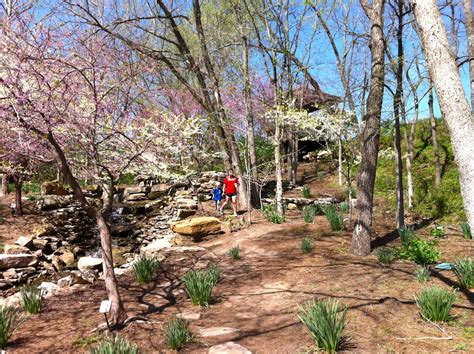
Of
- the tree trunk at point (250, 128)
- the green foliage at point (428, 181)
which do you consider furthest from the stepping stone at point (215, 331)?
the tree trunk at point (250, 128)

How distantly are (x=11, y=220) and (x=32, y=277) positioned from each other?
5.25 metres

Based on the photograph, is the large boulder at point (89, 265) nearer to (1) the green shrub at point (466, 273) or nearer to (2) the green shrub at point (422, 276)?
(2) the green shrub at point (422, 276)

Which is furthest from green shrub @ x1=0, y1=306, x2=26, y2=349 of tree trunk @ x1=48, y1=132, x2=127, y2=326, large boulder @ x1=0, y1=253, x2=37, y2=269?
large boulder @ x1=0, y1=253, x2=37, y2=269

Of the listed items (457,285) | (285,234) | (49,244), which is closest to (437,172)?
(285,234)

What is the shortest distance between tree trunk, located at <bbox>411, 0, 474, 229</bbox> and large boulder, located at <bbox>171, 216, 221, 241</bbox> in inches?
317

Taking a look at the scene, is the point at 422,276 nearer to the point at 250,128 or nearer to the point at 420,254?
the point at 420,254

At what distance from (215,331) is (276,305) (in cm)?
106

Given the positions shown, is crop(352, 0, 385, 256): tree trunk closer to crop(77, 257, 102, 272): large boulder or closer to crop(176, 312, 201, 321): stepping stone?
crop(176, 312, 201, 321): stepping stone

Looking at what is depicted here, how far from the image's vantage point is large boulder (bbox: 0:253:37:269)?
8.70m

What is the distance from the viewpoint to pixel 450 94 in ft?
10.3

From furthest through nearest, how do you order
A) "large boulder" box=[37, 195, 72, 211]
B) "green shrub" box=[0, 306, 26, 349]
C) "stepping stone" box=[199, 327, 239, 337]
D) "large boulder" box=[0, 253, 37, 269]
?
"large boulder" box=[37, 195, 72, 211] → "large boulder" box=[0, 253, 37, 269] → "stepping stone" box=[199, 327, 239, 337] → "green shrub" box=[0, 306, 26, 349]

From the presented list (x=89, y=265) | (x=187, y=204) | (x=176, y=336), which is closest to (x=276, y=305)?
(x=176, y=336)

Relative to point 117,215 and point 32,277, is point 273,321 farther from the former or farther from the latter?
point 117,215

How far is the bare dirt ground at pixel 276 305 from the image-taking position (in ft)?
12.5
